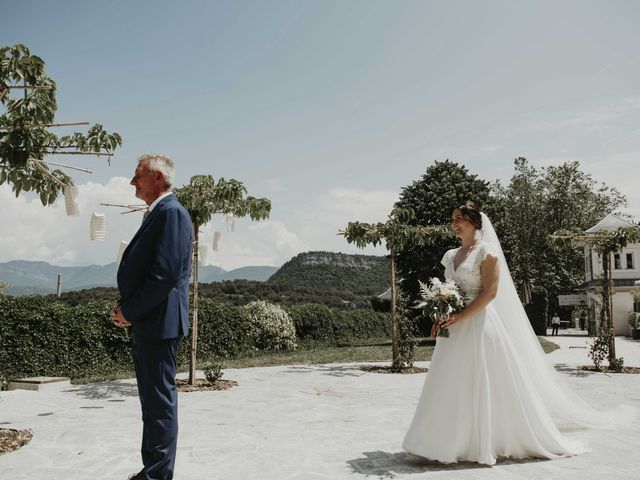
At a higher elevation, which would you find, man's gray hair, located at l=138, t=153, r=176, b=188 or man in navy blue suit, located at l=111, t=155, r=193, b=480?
man's gray hair, located at l=138, t=153, r=176, b=188

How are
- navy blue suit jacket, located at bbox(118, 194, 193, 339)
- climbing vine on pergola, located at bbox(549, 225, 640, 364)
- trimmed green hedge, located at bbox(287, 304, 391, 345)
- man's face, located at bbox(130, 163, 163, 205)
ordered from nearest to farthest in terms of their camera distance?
1. navy blue suit jacket, located at bbox(118, 194, 193, 339)
2. man's face, located at bbox(130, 163, 163, 205)
3. climbing vine on pergola, located at bbox(549, 225, 640, 364)
4. trimmed green hedge, located at bbox(287, 304, 391, 345)

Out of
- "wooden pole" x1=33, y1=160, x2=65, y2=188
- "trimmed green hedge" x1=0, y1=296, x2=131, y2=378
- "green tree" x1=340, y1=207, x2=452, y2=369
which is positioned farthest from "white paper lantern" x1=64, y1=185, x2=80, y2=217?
"green tree" x1=340, y1=207, x2=452, y2=369

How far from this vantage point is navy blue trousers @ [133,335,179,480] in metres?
3.88

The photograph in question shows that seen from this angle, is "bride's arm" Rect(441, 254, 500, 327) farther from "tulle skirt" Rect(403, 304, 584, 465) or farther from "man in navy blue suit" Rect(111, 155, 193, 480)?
"man in navy blue suit" Rect(111, 155, 193, 480)

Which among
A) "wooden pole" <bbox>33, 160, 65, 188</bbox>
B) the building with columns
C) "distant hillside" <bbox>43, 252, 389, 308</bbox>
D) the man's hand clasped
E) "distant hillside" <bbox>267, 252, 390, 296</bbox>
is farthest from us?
"distant hillside" <bbox>267, 252, 390, 296</bbox>

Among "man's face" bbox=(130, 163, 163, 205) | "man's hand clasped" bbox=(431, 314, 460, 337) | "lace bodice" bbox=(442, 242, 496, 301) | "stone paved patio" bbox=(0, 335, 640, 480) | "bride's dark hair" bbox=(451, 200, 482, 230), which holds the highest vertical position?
"bride's dark hair" bbox=(451, 200, 482, 230)

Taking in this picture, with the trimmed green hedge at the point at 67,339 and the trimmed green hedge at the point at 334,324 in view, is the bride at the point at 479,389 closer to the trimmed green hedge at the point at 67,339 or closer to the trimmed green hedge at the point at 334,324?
the trimmed green hedge at the point at 67,339

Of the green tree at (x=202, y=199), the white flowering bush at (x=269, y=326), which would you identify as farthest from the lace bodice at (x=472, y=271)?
the white flowering bush at (x=269, y=326)

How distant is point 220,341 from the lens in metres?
18.7

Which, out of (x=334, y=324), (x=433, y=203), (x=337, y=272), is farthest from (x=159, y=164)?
(x=337, y=272)

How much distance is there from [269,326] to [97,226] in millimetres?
11053

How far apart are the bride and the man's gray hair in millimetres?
2872

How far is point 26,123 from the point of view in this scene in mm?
5723

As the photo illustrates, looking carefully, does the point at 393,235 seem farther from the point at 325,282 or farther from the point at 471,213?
the point at 325,282
